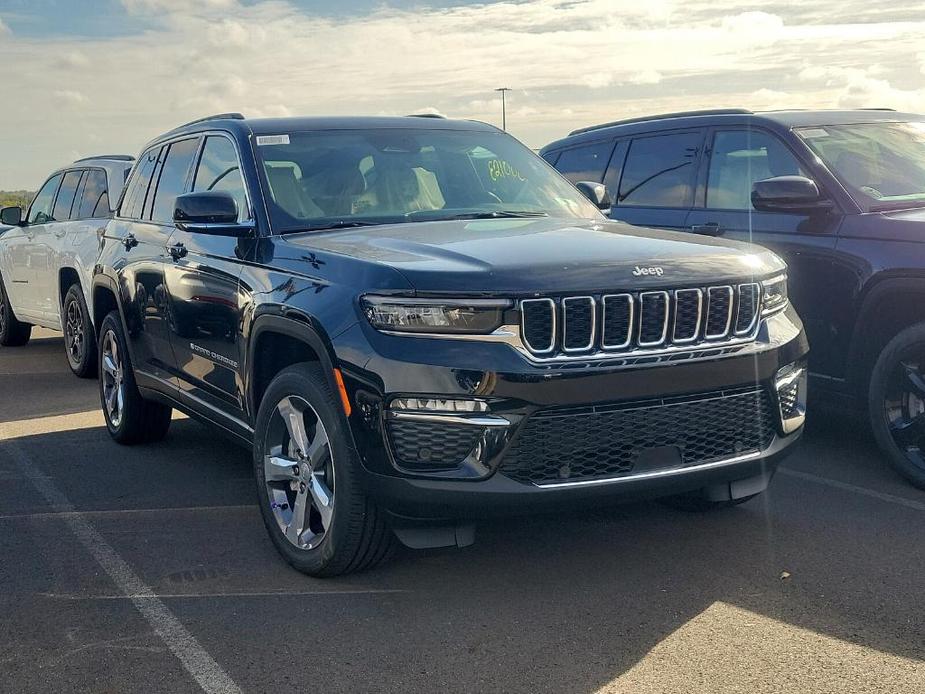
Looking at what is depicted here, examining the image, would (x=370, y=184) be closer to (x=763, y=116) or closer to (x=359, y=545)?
(x=359, y=545)

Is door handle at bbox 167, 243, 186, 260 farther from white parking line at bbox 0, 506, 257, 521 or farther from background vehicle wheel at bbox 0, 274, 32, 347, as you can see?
background vehicle wheel at bbox 0, 274, 32, 347

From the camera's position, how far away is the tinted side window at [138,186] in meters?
6.90

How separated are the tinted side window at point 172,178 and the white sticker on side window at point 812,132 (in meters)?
3.41

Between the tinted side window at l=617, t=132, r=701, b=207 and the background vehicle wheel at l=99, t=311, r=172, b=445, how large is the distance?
338 cm

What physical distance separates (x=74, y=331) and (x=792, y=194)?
6.59m

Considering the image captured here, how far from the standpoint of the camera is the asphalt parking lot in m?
3.66

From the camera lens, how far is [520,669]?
3.67 metres

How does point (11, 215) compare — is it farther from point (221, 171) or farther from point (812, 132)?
point (812, 132)

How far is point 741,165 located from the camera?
6.92 meters

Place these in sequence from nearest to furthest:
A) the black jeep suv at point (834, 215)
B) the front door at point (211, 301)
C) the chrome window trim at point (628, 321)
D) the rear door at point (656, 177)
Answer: the chrome window trim at point (628, 321), the front door at point (211, 301), the black jeep suv at point (834, 215), the rear door at point (656, 177)

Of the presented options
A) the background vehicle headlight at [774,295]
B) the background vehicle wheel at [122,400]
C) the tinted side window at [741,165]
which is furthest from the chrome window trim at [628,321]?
the background vehicle wheel at [122,400]

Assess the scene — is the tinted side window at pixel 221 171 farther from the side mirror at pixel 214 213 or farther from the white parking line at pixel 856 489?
the white parking line at pixel 856 489

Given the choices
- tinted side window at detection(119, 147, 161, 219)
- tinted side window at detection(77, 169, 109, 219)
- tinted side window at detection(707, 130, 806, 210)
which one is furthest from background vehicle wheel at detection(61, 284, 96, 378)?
tinted side window at detection(707, 130, 806, 210)

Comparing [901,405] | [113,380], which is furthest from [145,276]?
[901,405]
